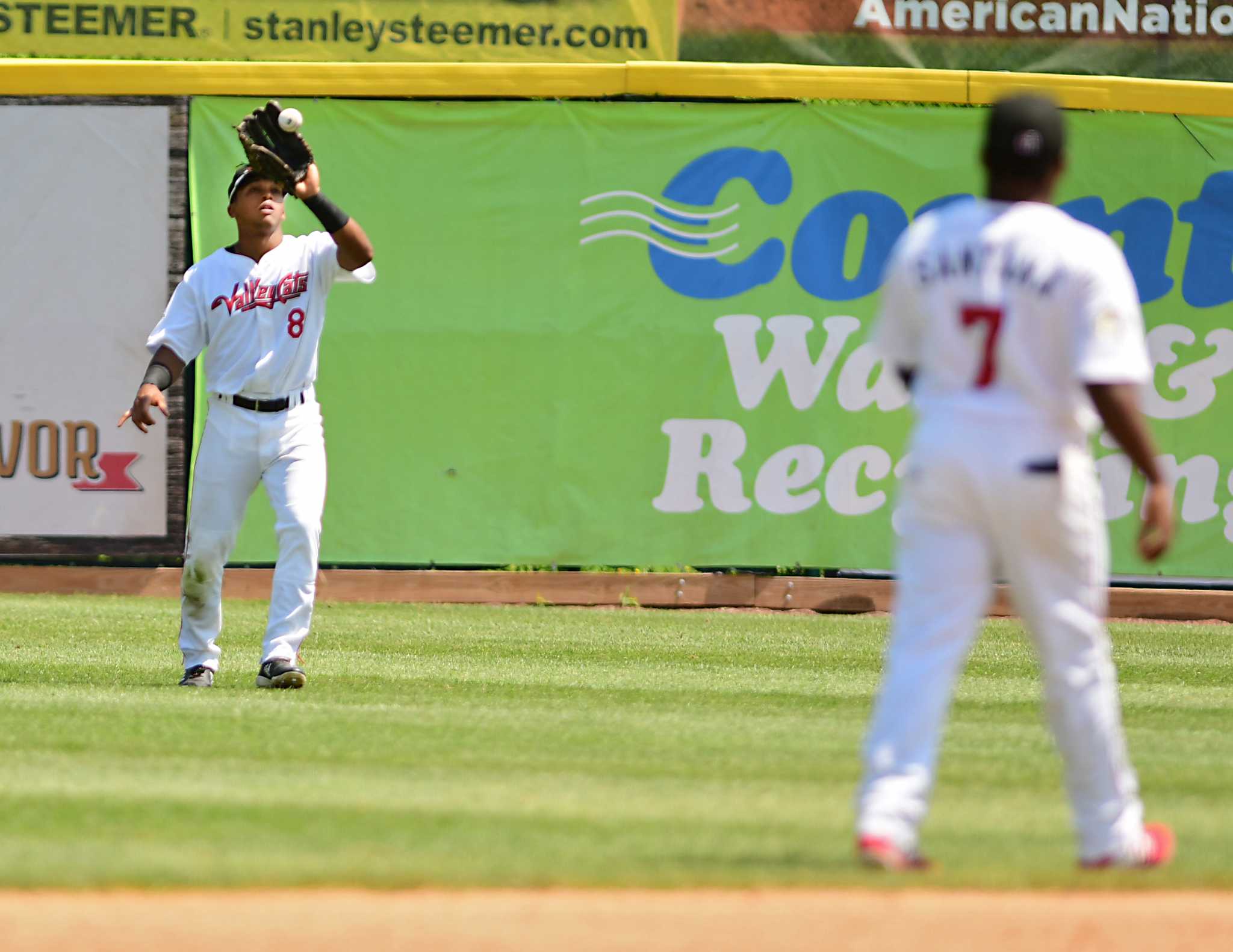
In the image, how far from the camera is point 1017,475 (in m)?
4.62

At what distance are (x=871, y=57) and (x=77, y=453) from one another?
6.60 m

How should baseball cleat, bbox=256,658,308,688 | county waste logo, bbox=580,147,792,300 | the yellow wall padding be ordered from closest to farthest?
baseball cleat, bbox=256,658,308,688 < the yellow wall padding < county waste logo, bbox=580,147,792,300

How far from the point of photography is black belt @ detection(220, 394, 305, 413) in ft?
28.5

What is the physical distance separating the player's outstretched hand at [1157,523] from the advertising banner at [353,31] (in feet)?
35.2

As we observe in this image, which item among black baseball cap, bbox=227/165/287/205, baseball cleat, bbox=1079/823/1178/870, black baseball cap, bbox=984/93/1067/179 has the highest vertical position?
black baseball cap, bbox=227/165/287/205

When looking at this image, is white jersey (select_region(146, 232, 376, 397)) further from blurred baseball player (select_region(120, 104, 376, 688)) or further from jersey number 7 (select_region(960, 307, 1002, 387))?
jersey number 7 (select_region(960, 307, 1002, 387))

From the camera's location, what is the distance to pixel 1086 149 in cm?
1429

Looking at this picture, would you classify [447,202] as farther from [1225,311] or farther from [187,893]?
[187,893]

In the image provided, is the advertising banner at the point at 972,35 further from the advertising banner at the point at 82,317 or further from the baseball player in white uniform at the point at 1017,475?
the baseball player in white uniform at the point at 1017,475

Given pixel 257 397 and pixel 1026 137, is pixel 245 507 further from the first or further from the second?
pixel 1026 137

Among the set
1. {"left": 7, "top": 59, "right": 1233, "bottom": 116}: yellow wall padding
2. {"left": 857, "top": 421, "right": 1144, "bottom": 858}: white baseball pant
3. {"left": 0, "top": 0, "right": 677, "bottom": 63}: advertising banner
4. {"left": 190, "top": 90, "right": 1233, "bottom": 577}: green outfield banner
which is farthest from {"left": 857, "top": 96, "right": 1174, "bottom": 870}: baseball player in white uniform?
{"left": 0, "top": 0, "right": 677, "bottom": 63}: advertising banner

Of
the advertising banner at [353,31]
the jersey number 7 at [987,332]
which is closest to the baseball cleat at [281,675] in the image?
the jersey number 7 at [987,332]

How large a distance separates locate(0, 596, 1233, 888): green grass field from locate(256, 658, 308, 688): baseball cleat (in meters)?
0.12

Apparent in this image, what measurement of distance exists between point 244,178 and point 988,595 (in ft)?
16.4
